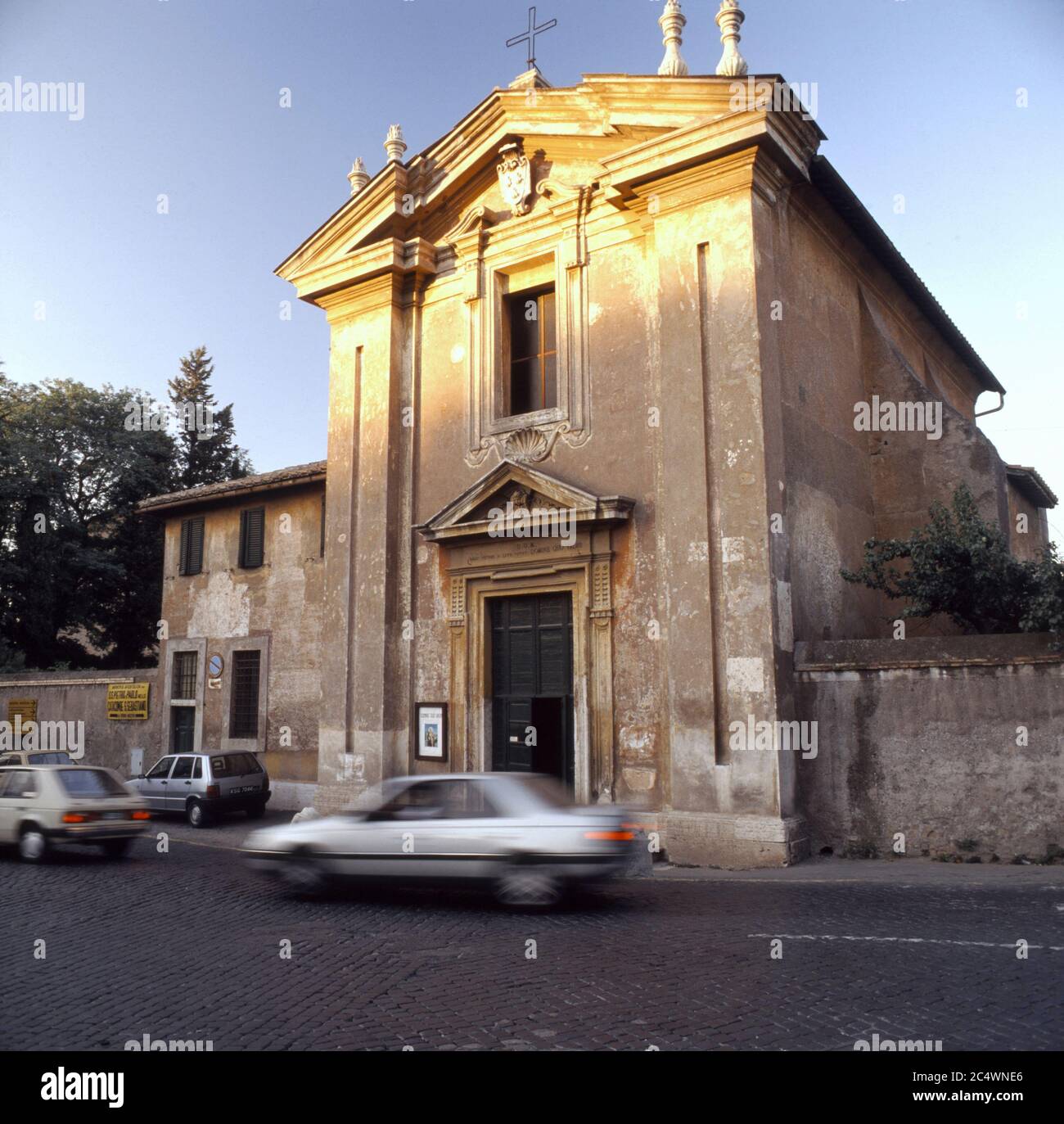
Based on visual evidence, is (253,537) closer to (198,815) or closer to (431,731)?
(198,815)

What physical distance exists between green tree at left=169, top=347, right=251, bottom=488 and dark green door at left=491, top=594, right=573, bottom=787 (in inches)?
1145

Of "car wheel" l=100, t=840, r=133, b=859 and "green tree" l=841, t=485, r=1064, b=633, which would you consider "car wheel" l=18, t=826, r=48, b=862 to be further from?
"green tree" l=841, t=485, r=1064, b=633

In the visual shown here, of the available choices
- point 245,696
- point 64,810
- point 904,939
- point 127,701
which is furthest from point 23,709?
point 904,939

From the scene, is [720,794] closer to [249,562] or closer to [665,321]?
[665,321]

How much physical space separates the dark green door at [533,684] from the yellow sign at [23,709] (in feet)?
51.4

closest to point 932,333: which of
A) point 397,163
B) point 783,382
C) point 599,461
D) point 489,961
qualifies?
point 783,382

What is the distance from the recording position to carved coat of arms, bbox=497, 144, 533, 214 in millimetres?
15883

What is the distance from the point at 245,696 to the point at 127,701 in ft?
13.0

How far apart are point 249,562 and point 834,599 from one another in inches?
491

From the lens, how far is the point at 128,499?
36562 millimetres

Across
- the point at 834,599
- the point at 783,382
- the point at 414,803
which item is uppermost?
the point at 783,382

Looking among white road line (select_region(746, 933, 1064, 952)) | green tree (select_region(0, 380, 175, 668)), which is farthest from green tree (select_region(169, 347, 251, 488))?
white road line (select_region(746, 933, 1064, 952))

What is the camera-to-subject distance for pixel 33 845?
1348 centimetres

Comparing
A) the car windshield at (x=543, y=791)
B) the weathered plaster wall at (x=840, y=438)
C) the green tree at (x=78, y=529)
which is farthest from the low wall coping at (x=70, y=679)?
the weathered plaster wall at (x=840, y=438)
